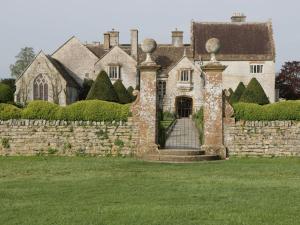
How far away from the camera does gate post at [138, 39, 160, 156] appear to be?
645 inches

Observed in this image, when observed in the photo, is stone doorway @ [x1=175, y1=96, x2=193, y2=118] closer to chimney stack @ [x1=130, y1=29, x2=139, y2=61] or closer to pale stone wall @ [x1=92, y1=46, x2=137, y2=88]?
pale stone wall @ [x1=92, y1=46, x2=137, y2=88]

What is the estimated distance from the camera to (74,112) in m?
16.9

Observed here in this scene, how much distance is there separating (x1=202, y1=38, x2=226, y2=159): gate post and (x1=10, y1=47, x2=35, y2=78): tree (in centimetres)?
7005

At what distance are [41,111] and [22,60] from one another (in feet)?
225

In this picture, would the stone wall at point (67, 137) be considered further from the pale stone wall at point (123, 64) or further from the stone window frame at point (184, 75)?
the pale stone wall at point (123, 64)

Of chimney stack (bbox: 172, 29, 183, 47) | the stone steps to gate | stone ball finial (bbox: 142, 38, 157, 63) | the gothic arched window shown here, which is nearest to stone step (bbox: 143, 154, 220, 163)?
the stone steps to gate

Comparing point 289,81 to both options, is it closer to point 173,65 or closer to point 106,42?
point 173,65

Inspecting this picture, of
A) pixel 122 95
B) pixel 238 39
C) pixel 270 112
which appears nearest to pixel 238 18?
pixel 238 39

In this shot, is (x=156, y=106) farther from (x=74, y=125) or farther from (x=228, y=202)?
(x=228, y=202)

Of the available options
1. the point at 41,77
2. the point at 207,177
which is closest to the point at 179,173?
the point at 207,177

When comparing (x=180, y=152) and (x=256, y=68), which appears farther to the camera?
(x=256, y=68)

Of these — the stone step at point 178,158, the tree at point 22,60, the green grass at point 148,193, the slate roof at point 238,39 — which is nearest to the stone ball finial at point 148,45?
the stone step at point 178,158

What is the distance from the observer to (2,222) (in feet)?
22.8

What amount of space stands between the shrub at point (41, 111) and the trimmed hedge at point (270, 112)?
649 cm
